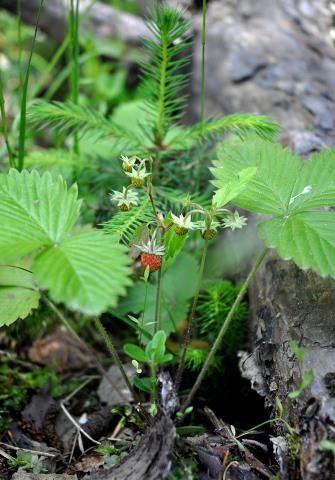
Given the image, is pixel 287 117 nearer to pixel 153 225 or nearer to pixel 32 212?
pixel 153 225

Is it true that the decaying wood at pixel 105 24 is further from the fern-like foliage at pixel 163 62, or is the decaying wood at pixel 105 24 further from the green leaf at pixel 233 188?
the green leaf at pixel 233 188

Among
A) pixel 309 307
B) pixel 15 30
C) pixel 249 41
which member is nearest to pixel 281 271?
pixel 309 307

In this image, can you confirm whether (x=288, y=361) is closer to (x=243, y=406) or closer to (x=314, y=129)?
(x=243, y=406)

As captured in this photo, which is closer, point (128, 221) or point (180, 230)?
point (180, 230)

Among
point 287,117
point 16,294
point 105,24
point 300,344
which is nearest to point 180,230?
point 300,344

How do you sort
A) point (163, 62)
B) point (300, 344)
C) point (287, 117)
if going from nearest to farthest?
1. point (300, 344)
2. point (163, 62)
3. point (287, 117)

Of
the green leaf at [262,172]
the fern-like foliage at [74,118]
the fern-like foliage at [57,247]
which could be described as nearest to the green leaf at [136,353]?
the fern-like foliage at [57,247]

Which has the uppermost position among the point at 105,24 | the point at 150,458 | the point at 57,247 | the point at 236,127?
the point at 105,24
